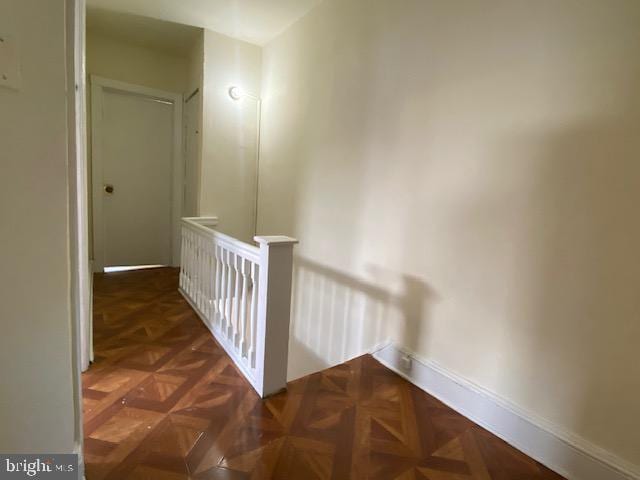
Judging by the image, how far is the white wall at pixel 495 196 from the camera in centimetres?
123

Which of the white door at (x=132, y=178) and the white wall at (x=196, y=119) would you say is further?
the white door at (x=132, y=178)

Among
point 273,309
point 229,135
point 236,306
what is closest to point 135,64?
point 229,135

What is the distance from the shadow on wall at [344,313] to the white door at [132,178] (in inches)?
86.3

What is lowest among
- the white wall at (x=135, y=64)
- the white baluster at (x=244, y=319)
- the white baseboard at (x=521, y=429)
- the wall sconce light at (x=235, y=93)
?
the white baseboard at (x=521, y=429)

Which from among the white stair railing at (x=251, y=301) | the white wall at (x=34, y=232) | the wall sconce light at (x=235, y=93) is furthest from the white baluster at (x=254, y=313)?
the wall sconce light at (x=235, y=93)

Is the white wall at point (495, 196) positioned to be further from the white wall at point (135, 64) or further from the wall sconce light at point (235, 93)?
the white wall at point (135, 64)

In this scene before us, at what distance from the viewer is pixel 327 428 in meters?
1.51

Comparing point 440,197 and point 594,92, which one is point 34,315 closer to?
point 440,197

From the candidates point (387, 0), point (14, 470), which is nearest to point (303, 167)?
point (387, 0)

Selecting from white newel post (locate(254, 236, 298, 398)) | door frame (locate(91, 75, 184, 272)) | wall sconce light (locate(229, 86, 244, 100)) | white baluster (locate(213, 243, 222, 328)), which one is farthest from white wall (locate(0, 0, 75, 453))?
door frame (locate(91, 75, 184, 272))

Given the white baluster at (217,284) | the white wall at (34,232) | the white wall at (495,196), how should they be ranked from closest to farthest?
the white wall at (34,232)
the white wall at (495,196)
the white baluster at (217,284)

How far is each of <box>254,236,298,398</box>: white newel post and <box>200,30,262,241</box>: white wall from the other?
204 centimetres

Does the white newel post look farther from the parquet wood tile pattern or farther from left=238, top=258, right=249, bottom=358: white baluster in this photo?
left=238, top=258, right=249, bottom=358: white baluster

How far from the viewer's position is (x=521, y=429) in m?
1.47
